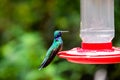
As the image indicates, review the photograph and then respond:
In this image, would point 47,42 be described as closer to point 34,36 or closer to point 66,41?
point 66,41

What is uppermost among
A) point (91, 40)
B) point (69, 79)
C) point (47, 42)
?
point (91, 40)

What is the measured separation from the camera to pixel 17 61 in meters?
4.21

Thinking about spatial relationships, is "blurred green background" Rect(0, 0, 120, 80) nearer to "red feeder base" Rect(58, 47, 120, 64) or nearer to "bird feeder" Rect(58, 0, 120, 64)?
"bird feeder" Rect(58, 0, 120, 64)

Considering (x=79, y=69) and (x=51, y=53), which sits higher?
(x=51, y=53)

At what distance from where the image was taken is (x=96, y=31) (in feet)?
11.9

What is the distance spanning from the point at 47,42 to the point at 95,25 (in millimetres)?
1600

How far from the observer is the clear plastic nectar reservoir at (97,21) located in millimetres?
3600

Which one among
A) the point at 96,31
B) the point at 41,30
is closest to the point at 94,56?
the point at 96,31

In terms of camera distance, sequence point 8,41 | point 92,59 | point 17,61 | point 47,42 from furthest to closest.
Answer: point 47,42 → point 8,41 → point 17,61 → point 92,59

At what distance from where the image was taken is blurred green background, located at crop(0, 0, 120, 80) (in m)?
4.36

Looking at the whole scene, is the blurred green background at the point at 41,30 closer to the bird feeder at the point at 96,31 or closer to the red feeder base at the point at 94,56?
the bird feeder at the point at 96,31

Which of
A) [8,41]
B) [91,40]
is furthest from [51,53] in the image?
[8,41]

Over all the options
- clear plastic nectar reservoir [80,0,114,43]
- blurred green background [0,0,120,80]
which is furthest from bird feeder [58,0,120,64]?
blurred green background [0,0,120,80]

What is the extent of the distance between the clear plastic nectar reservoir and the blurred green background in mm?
700
